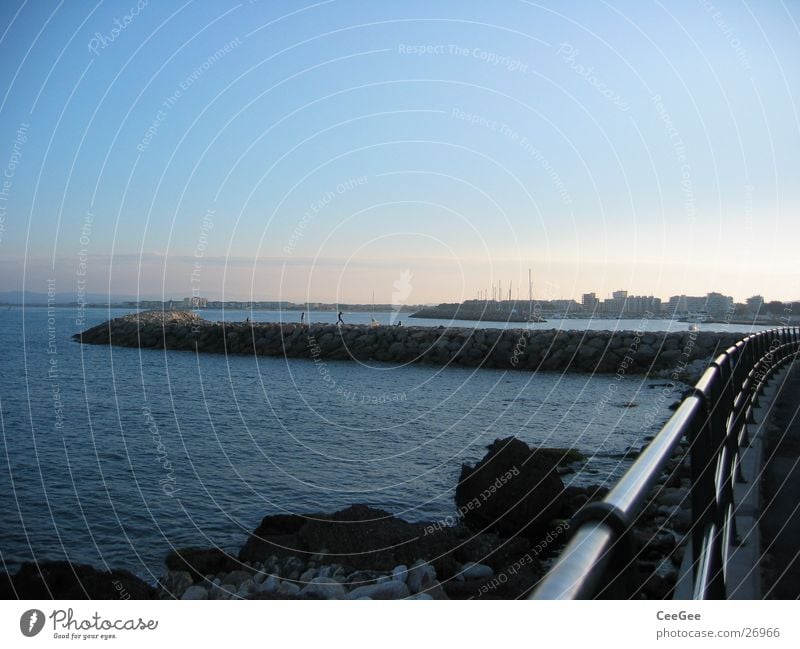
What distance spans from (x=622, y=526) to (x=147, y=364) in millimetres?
33130

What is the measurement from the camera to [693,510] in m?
2.50

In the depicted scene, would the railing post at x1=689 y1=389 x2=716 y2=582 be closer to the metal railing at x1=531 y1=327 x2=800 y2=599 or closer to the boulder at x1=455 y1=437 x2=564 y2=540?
the metal railing at x1=531 y1=327 x2=800 y2=599

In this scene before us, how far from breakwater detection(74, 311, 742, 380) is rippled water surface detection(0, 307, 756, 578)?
3.05 m

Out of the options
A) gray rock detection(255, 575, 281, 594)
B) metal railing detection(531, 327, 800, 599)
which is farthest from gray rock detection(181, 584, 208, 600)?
metal railing detection(531, 327, 800, 599)

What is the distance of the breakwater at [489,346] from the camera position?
28906 millimetres

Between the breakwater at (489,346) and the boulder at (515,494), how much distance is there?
65.7 feet

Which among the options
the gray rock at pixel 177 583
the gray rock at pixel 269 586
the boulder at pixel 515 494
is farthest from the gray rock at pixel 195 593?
the boulder at pixel 515 494

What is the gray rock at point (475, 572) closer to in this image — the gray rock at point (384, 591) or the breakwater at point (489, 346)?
the gray rock at point (384, 591)

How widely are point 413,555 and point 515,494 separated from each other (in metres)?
1.70

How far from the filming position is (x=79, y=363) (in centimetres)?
3266

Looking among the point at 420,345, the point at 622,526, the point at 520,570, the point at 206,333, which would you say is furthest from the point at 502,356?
the point at 622,526

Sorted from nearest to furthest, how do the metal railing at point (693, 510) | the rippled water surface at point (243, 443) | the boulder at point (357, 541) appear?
the metal railing at point (693, 510) → the boulder at point (357, 541) → the rippled water surface at point (243, 443)

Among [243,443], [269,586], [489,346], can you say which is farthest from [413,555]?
[489,346]
